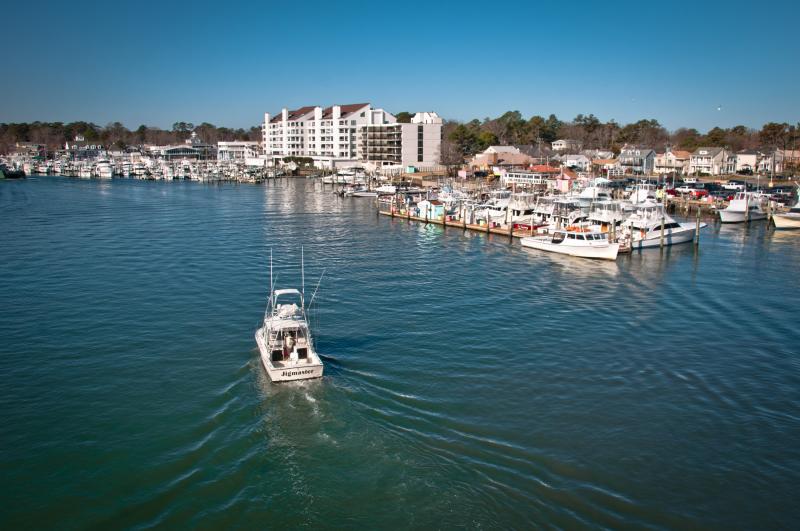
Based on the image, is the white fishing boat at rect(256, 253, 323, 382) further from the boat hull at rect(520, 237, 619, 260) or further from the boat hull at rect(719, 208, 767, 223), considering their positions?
the boat hull at rect(719, 208, 767, 223)

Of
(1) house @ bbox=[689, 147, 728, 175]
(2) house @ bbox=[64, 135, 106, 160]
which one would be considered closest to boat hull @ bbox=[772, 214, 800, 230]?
(1) house @ bbox=[689, 147, 728, 175]

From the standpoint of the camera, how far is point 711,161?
101 metres

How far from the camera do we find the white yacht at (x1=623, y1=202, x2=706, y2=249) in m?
43.8

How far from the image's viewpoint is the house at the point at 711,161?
100438 millimetres

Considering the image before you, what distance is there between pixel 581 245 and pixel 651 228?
800 centimetres

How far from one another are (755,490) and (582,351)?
29.5 ft

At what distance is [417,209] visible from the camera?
60.5m

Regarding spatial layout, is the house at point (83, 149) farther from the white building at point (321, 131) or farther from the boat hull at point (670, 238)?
the boat hull at point (670, 238)

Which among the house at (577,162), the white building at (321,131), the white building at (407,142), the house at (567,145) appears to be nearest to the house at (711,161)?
the house at (577,162)

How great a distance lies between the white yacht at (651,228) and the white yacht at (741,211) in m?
13.0

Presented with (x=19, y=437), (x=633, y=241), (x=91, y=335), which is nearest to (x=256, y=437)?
(x=19, y=437)

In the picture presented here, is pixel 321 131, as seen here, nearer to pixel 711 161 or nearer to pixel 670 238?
pixel 711 161

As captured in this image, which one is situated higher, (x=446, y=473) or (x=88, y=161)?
(x=88, y=161)

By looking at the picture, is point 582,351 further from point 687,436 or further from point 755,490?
point 755,490
